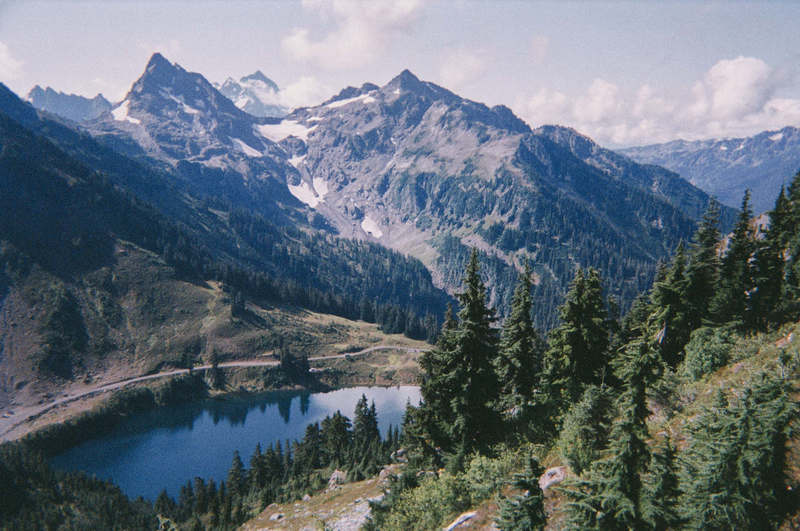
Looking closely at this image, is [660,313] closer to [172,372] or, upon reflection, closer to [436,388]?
[436,388]

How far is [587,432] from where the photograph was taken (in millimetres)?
20375

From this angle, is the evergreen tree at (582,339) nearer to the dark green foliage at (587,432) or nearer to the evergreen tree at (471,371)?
the evergreen tree at (471,371)

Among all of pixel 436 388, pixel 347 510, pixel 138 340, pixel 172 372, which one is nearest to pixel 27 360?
pixel 138 340

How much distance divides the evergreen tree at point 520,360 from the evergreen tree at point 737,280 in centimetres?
1670

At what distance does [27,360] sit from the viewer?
134250 mm

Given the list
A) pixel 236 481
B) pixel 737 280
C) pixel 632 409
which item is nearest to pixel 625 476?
pixel 632 409

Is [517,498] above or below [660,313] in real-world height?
below

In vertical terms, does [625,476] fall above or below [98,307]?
below

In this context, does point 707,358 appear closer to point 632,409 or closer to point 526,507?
point 632,409

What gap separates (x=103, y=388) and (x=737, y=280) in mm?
163158

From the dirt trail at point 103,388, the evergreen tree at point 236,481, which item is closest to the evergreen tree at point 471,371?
the evergreen tree at point 236,481

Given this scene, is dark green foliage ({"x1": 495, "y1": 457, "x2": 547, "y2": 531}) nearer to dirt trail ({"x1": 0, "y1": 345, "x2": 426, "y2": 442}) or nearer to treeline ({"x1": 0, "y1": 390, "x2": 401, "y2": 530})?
treeline ({"x1": 0, "y1": 390, "x2": 401, "y2": 530})

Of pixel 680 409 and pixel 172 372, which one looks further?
pixel 172 372

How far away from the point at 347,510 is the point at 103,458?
10708 cm
